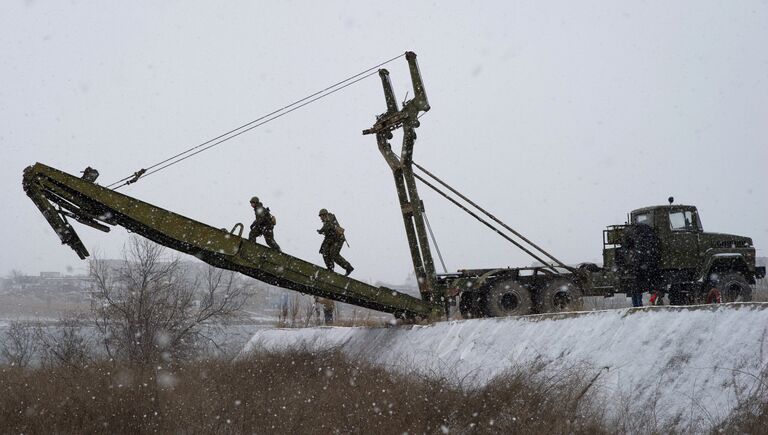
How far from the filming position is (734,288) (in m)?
11.4

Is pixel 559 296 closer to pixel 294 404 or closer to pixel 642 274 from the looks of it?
pixel 642 274

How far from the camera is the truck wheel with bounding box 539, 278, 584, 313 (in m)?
12.4

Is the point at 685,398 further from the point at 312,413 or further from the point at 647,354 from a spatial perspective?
the point at 312,413

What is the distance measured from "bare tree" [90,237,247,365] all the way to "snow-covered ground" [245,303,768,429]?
661 inches

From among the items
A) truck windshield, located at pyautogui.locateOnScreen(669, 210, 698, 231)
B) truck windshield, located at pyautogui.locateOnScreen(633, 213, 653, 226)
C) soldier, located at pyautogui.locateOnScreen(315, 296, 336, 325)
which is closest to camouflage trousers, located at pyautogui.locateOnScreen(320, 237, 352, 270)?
soldier, located at pyautogui.locateOnScreen(315, 296, 336, 325)

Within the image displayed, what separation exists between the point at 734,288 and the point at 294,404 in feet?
27.3

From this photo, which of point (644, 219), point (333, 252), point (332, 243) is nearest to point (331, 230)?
point (332, 243)

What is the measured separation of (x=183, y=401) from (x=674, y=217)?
9435 mm

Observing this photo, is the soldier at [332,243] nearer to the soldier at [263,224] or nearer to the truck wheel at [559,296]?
the soldier at [263,224]

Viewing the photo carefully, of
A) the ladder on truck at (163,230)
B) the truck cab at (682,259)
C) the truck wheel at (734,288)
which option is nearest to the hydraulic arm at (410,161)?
the ladder on truck at (163,230)

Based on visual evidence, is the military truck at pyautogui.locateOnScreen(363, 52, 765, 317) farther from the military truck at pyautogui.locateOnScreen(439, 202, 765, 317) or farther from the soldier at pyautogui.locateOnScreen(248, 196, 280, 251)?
the soldier at pyautogui.locateOnScreen(248, 196, 280, 251)

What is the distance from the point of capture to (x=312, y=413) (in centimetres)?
712

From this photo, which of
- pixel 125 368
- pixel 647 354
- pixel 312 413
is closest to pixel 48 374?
pixel 125 368

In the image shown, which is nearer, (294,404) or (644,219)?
(294,404)
